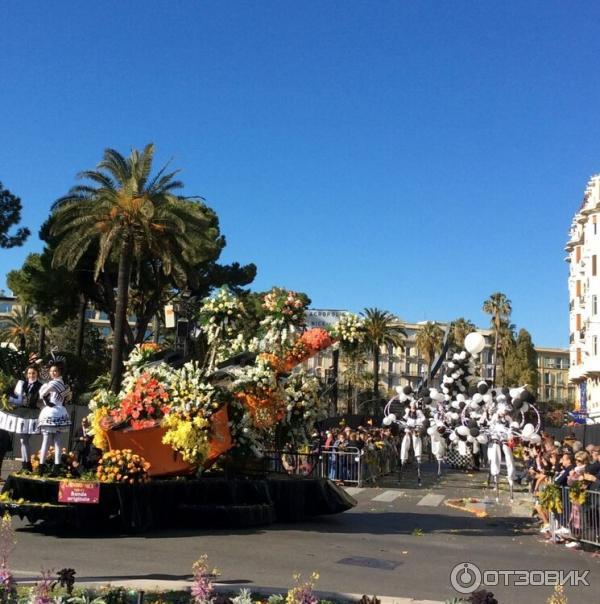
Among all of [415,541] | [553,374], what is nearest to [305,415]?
[415,541]

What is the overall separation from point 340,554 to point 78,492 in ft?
12.2

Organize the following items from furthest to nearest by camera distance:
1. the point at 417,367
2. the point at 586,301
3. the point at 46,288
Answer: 1. the point at 417,367
2. the point at 586,301
3. the point at 46,288

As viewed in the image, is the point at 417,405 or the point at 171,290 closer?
the point at 417,405

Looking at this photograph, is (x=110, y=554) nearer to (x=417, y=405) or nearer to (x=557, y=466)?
(x=557, y=466)

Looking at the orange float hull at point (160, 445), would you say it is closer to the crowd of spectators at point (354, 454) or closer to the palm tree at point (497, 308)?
the crowd of spectators at point (354, 454)

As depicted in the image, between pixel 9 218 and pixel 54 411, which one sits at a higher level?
pixel 9 218

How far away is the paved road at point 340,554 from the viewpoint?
27.3 feet

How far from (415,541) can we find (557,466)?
4204 millimetres

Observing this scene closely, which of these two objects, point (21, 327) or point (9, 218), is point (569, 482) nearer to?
point (9, 218)

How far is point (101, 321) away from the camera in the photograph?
399 ft

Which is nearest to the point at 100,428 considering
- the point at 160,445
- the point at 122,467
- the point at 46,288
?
the point at 122,467
